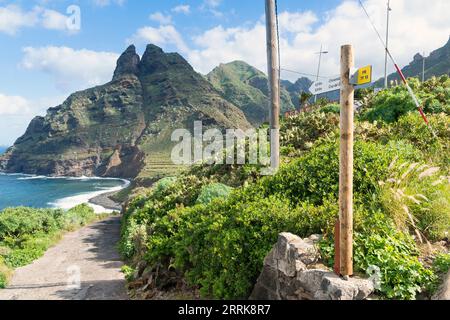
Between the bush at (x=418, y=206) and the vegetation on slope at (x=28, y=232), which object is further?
the vegetation on slope at (x=28, y=232)

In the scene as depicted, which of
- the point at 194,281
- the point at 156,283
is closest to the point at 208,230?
the point at 194,281

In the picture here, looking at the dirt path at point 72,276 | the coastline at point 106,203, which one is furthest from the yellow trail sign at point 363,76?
the coastline at point 106,203

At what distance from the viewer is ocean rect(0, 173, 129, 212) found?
A: 10638cm

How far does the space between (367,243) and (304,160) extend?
3484 mm

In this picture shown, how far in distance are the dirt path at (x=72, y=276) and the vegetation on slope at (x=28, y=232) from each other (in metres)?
0.69

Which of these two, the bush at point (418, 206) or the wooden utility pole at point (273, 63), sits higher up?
the wooden utility pole at point (273, 63)

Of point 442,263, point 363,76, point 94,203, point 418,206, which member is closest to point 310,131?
point 418,206

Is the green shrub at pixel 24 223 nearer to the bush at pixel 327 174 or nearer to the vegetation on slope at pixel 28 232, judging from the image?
the vegetation on slope at pixel 28 232

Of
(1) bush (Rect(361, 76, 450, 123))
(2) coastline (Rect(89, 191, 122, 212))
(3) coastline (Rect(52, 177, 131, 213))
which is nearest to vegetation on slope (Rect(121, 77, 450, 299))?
(1) bush (Rect(361, 76, 450, 123))

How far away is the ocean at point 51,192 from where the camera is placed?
106375 millimetres

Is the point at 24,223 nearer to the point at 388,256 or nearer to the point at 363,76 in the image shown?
the point at 388,256

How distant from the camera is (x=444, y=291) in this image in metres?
4.49

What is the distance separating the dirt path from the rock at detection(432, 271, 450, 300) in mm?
7898

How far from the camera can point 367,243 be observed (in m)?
5.34
